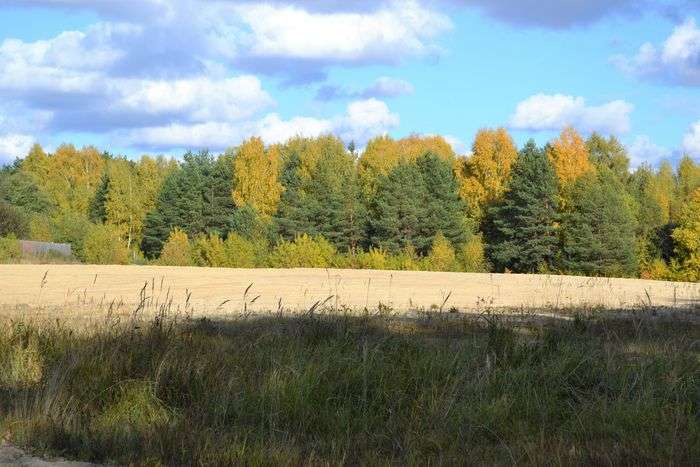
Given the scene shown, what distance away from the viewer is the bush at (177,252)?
6994 cm

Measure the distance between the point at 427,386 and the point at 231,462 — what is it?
2353mm

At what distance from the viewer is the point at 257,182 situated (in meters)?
81.7

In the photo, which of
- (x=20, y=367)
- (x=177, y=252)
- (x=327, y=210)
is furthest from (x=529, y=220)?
(x=20, y=367)

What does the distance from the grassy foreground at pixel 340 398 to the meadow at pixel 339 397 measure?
0.02 meters

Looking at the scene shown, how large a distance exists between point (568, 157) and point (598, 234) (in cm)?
1188

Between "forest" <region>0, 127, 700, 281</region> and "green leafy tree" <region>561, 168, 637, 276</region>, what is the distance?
0.11 metres

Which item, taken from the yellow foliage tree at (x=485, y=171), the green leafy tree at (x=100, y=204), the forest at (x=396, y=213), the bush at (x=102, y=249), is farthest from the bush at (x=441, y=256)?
the green leafy tree at (x=100, y=204)

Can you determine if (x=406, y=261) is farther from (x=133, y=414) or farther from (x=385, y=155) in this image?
(x=133, y=414)

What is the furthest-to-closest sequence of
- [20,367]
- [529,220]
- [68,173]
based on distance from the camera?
[68,173] < [529,220] < [20,367]

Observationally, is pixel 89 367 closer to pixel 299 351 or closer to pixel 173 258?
pixel 299 351

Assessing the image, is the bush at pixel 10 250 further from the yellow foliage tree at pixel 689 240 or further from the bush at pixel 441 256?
the yellow foliage tree at pixel 689 240

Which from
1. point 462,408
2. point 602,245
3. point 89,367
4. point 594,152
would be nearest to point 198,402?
point 89,367

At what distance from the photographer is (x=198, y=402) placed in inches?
284

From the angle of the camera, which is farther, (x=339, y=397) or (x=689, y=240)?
(x=689, y=240)
